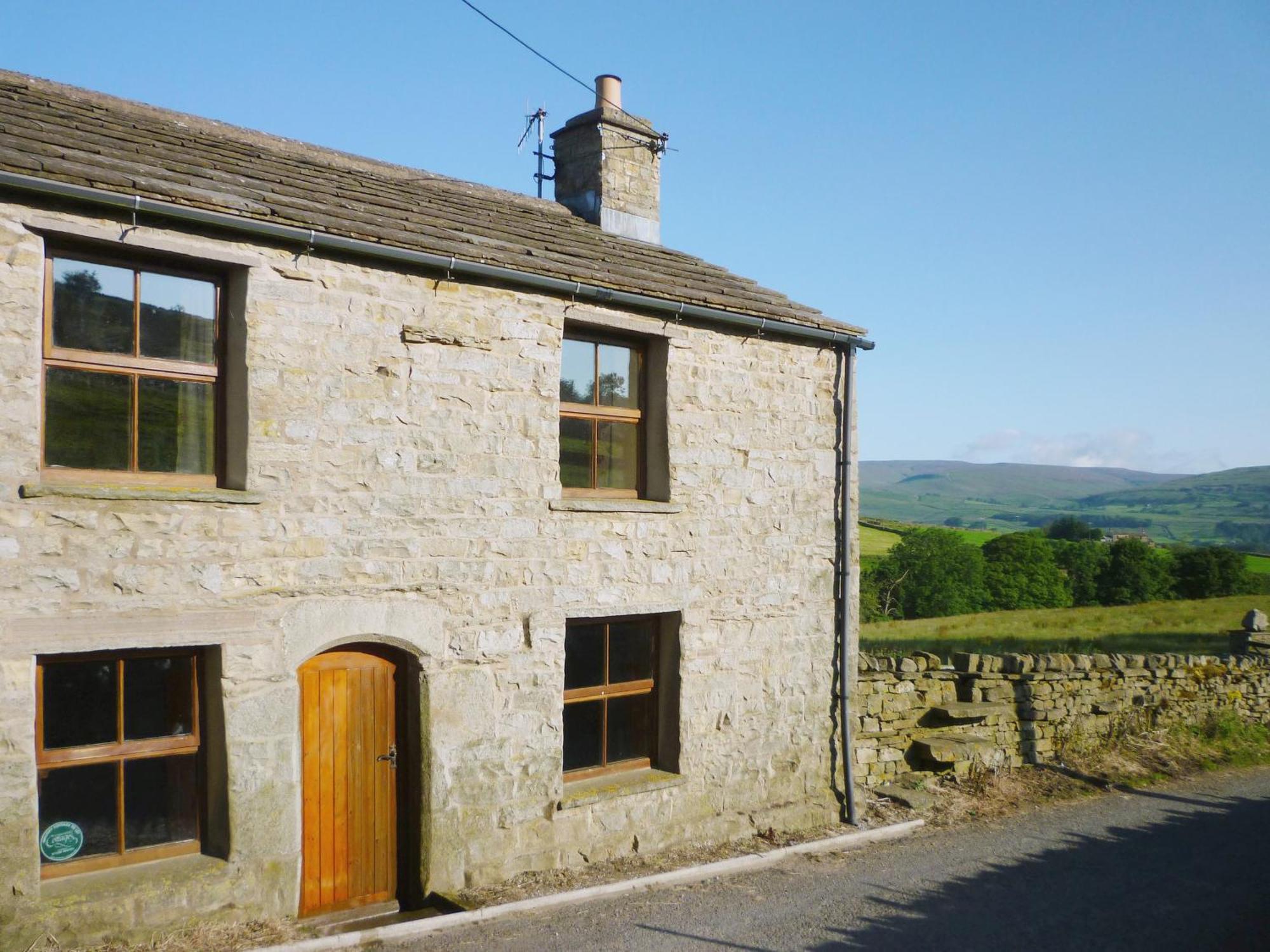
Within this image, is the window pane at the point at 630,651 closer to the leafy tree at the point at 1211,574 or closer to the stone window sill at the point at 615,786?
the stone window sill at the point at 615,786

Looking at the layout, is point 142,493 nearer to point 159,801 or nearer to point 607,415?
point 159,801

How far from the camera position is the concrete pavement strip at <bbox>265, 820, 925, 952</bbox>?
663 cm

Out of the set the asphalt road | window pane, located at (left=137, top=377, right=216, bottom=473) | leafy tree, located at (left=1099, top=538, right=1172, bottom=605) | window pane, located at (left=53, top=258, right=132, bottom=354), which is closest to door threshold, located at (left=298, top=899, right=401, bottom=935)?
the asphalt road

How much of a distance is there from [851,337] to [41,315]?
24.3ft

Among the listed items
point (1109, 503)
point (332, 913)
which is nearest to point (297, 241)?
point (332, 913)

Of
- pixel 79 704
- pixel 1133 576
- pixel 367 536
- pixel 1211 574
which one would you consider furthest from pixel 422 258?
pixel 1211 574

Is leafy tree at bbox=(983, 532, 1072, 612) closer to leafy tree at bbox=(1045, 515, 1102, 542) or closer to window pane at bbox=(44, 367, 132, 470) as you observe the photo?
leafy tree at bbox=(1045, 515, 1102, 542)

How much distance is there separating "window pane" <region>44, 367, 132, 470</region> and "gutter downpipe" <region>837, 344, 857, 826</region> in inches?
269

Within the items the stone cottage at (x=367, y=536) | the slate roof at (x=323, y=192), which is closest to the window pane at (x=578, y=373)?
the stone cottage at (x=367, y=536)

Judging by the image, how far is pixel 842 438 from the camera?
10.6 meters

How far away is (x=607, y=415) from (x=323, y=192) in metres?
3.06

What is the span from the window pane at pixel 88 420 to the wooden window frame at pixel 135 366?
3 cm

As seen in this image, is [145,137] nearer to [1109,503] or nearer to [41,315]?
[41,315]

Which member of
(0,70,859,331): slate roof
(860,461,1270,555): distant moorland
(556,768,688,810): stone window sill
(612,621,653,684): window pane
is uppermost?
(0,70,859,331): slate roof
